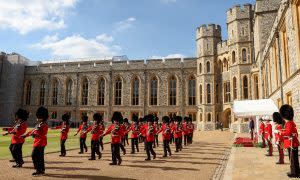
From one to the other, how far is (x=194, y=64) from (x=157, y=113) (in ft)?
26.2

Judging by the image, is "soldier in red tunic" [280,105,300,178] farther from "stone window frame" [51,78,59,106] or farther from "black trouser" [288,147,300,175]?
"stone window frame" [51,78,59,106]

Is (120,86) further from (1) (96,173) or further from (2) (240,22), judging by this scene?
(1) (96,173)

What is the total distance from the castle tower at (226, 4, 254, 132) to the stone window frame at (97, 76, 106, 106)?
17511 millimetres

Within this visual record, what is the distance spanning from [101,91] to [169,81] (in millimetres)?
9990

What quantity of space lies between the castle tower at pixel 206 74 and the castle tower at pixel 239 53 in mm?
2649

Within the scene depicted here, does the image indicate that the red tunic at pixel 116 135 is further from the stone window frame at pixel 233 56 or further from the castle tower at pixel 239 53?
the stone window frame at pixel 233 56

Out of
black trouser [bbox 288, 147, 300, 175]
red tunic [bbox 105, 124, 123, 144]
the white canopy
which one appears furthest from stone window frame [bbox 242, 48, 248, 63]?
black trouser [bbox 288, 147, 300, 175]

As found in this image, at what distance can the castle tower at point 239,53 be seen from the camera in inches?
1064

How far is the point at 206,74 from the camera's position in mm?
31719

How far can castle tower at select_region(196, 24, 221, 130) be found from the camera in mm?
31109

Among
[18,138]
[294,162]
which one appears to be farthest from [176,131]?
[18,138]

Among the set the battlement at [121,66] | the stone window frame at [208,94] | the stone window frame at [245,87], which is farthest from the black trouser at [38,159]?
the battlement at [121,66]

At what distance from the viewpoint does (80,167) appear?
7.77 m

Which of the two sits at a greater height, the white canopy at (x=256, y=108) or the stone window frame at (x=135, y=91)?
the stone window frame at (x=135, y=91)
